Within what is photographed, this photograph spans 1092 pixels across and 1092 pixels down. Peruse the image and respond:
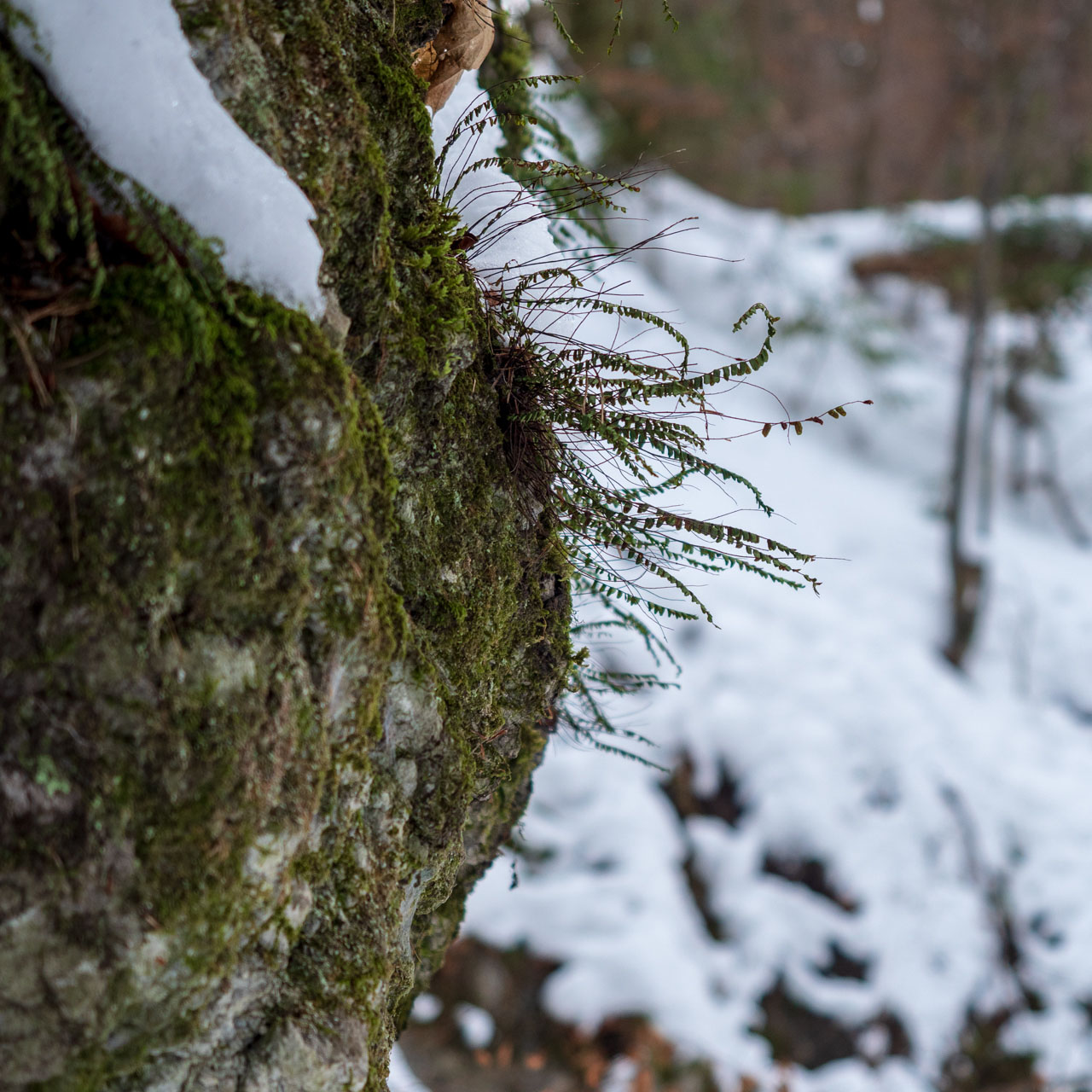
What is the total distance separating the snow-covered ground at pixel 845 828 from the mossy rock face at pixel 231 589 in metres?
1.70

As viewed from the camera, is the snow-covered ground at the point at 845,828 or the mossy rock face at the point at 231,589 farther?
the snow-covered ground at the point at 845,828

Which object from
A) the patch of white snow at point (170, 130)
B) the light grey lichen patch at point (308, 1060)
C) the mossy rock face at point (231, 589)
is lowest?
the light grey lichen patch at point (308, 1060)

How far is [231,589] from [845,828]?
5.55m

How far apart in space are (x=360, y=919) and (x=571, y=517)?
0.82m

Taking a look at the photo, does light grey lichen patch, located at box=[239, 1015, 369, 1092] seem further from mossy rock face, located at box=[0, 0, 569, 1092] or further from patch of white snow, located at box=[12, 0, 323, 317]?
patch of white snow, located at box=[12, 0, 323, 317]

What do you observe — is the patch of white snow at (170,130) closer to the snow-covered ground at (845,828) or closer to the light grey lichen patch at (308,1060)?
the light grey lichen patch at (308,1060)

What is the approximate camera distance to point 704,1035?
4.62 meters

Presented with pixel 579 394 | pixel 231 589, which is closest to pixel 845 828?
pixel 579 394

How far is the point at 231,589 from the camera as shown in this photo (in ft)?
3.81

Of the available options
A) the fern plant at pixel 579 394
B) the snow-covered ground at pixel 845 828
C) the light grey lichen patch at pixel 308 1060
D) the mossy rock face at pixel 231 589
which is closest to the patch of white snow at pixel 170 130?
the mossy rock face at pixel 231 589

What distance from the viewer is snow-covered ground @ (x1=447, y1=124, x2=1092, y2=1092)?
192 inches

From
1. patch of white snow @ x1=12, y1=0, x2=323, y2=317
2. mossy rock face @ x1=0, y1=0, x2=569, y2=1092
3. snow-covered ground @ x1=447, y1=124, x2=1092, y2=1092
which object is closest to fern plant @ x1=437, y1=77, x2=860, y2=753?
mossy rock face @ x1=0, y1=0, x2=569, y2=1092

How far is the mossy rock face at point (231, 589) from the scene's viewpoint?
104 cm

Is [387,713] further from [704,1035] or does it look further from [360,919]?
[704,1035]
